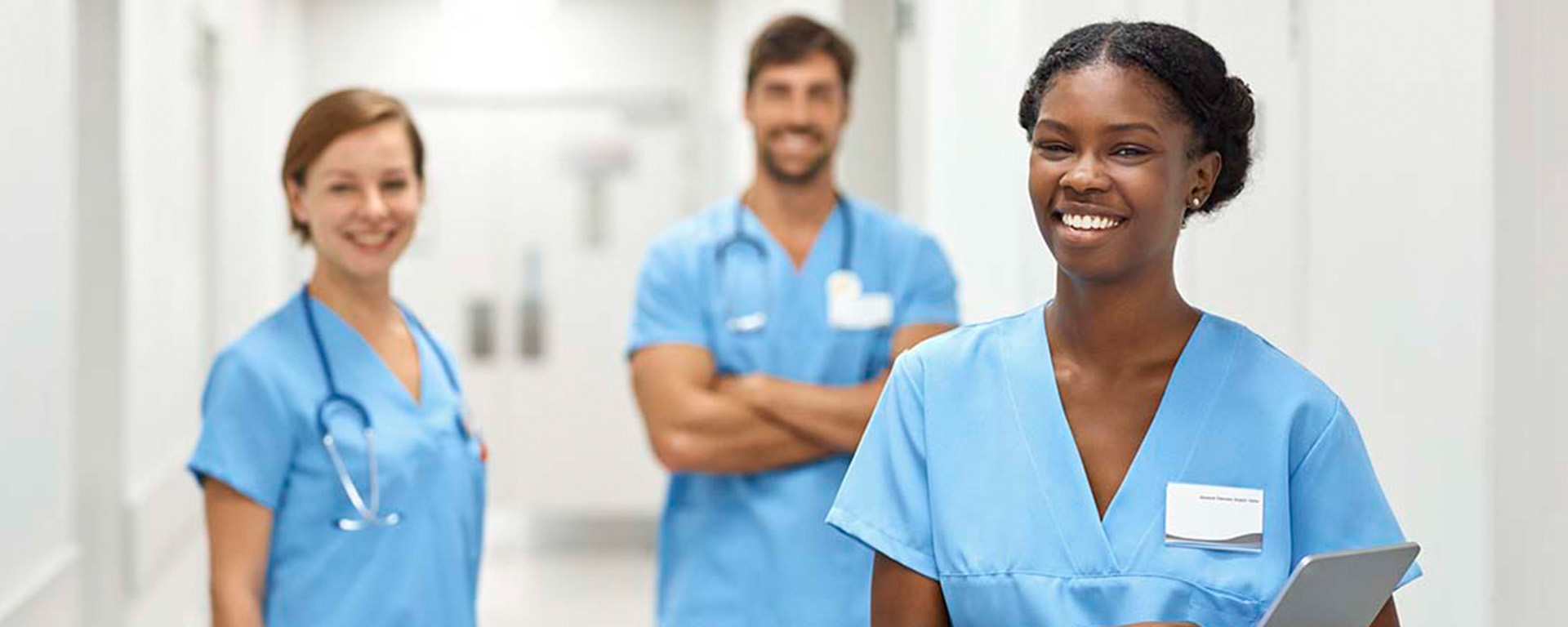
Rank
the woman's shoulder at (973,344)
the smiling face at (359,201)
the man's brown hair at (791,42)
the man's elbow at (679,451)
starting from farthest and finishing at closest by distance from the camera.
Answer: the man's brown hair at (791,42) < the man's elbow at (679,451) < the smiling face at (359,201) < the woman's shoulder at (973,344)

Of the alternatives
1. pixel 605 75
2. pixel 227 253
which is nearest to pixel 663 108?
pixel 605 75

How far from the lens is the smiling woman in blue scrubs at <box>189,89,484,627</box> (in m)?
1.59

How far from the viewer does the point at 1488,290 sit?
1.31 m

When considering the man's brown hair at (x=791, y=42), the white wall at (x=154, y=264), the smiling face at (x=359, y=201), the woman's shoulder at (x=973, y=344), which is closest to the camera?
the woman's shoulder at (x=973, y=344)

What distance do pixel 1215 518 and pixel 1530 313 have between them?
41 centimetres

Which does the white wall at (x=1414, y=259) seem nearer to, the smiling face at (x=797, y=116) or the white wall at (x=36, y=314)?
the smiling face at (x=797, y=116)

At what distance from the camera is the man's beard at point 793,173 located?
2039 mm

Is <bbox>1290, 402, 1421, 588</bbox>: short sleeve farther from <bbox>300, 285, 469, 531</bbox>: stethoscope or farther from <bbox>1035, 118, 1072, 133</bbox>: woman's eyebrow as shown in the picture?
<bbox>300, 285, 469, 531</bbox>: stethoscope

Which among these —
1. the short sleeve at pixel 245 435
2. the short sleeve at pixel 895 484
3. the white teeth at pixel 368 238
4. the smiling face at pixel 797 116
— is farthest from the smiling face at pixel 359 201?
the short sleeve at pixel 895 484

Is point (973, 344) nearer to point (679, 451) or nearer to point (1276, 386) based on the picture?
point (1276, 386)

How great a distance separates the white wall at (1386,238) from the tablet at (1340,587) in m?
0.42

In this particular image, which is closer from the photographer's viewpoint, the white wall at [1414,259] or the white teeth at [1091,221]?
the white teeth at [1091,221]

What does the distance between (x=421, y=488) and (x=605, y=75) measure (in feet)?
13.4

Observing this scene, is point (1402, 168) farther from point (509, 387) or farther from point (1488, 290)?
point (509, 387)
